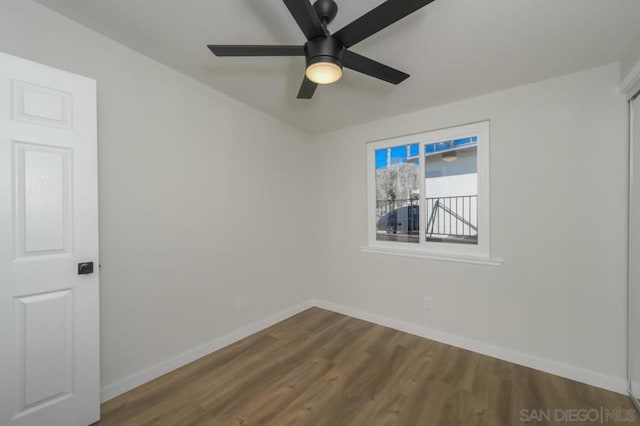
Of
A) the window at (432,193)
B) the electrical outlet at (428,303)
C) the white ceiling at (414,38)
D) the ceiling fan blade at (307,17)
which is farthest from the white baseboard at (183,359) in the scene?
the ceiling fan blade at (307,17)

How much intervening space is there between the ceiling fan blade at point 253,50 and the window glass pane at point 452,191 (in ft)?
6.67

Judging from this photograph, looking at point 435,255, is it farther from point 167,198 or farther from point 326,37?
point 167,198

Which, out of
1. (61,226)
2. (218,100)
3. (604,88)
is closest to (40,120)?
(61,226)

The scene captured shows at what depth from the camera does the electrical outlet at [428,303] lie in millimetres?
2779

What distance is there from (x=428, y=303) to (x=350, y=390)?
4.34 feet

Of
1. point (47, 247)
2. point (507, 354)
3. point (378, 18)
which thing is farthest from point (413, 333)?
Answer: point (47, 247)

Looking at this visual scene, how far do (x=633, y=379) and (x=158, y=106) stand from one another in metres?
4.22

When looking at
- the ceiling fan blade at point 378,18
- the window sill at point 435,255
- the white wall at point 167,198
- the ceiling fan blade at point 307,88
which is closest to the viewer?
the ceiling fan blade at point 378,18

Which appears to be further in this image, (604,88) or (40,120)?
(604,88)

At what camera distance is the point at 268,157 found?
312cm

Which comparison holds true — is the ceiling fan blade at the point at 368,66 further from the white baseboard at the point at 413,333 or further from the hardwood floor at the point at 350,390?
the white baseboard at the point at 413,333

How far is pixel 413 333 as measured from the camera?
286cm

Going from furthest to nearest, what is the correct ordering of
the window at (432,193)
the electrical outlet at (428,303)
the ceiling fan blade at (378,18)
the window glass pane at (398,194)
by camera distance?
the window glass pane at (398,194)
the electrical outlet at (428,303)
the window at (432,193)
the ceiling fan blade at (378,18)

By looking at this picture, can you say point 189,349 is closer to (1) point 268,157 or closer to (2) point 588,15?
(1) point 268,157
